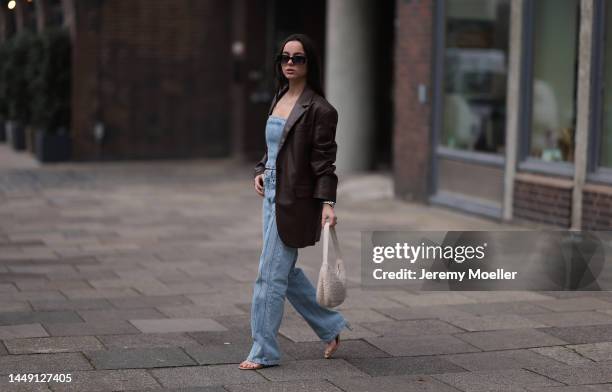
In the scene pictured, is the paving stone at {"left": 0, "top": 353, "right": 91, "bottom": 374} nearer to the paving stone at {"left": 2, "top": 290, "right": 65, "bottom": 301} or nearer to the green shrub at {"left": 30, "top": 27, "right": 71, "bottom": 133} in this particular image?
the paving stone at {"left": 2, "top": 290, "right": 65, "bottom": 301}

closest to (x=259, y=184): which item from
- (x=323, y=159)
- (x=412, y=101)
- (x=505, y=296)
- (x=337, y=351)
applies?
(x=323, y=159)

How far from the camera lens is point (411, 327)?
720cm

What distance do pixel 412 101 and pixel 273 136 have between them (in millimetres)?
8269

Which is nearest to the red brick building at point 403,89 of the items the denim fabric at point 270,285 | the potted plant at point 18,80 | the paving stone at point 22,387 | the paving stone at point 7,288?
the potted plant at point 18,80

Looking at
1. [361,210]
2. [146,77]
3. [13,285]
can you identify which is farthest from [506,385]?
[146,77]

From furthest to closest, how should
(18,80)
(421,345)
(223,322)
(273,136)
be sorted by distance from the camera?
(18,80), (223,322), (421,345), (273,136)

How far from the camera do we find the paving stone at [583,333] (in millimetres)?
6818

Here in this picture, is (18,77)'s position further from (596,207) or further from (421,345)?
(421,345)

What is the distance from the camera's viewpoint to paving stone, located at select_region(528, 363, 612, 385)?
586 centimetres

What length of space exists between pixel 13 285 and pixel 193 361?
112 inches

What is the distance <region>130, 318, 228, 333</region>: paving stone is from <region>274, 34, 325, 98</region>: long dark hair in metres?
1.77

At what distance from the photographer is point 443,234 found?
11062 mm

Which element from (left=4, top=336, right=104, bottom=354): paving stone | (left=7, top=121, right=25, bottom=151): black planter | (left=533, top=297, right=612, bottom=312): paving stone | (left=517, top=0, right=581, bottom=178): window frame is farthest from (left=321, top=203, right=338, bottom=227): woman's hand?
(left=7, top=121, right=25, bottom=151): black planter

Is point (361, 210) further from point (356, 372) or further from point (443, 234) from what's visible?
point (356, 372)
